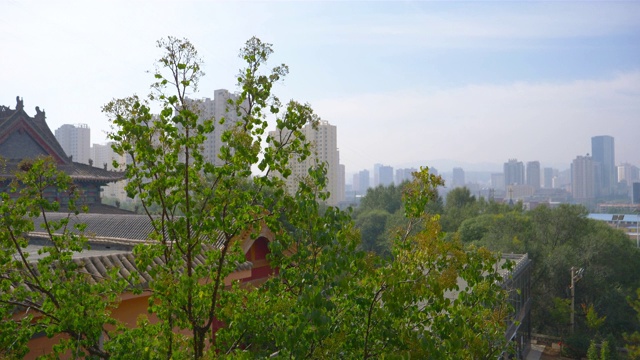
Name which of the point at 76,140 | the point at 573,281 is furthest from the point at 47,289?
the point at 76,140

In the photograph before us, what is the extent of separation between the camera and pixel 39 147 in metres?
17.4

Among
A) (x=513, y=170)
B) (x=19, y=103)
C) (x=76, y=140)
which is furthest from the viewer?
(x=513, y=170)

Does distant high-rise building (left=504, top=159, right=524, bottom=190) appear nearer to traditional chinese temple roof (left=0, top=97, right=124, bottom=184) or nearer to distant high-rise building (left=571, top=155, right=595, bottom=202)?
distant high-rise building (left=571, top=155, right=595, bottom=202)

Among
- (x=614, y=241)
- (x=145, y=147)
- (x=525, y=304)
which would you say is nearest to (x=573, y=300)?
(x=525, y=304)

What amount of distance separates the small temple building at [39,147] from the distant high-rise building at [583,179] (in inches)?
6612

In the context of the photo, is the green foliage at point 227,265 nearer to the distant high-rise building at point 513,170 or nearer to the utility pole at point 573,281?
the utility pole at point 573,281

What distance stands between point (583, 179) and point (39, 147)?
567 feet

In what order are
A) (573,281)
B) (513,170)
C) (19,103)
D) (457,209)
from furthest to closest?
(513,170), (457,209), (573,281), (19,103)

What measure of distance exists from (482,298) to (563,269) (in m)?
20.6

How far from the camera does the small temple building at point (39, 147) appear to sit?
1620 cm

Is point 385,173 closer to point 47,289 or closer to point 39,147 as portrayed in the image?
point 39,147

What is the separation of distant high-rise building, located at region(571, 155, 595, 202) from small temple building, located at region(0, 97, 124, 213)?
168m

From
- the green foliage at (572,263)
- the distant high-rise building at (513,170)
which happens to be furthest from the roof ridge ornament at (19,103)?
the distant high-rise building at (513,170)

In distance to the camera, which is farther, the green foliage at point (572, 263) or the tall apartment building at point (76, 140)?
the tall apartment building at point (76, 140)
